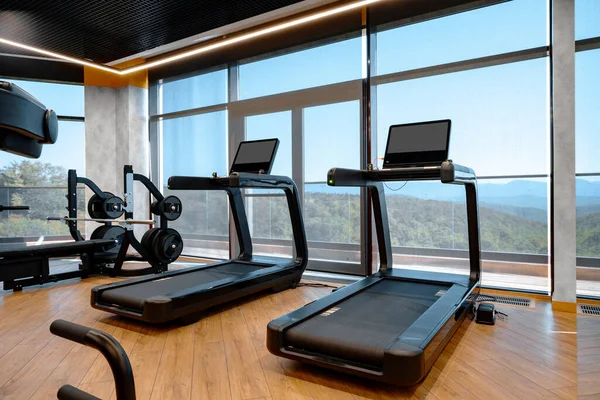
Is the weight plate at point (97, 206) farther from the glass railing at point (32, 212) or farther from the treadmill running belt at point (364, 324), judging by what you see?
the treadmill running belt at point (364, 324)

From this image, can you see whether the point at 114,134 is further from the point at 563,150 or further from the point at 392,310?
the point at 563,150

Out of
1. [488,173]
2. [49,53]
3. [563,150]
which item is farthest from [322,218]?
[49,53]

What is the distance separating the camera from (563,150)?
3621mm

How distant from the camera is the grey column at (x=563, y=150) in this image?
11.7 ft

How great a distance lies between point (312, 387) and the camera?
7.25 ft

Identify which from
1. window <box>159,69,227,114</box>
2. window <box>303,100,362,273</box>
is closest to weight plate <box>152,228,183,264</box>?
window <box>303,100,362,273</box>

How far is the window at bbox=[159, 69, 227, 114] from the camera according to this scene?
638 cm

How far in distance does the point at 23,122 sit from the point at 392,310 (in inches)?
96.9

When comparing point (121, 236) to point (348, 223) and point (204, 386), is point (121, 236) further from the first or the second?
point (204, 386)

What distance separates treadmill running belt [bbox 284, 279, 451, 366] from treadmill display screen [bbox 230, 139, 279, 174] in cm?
183

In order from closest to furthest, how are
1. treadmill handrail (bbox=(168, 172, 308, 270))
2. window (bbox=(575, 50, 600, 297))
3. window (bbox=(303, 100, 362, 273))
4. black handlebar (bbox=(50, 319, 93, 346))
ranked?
black handlebar (bbox=(50, 319, 93, 346)), window (bbox=(575, 50, 600, 297)), treadmill handrail (bbox=(168, 172, 308, 270)), window (bbox=(303, 100, 362, 273))

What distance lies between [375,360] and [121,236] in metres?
4.67

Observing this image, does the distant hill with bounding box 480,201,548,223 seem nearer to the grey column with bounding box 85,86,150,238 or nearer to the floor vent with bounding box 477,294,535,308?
the floor vent with bounding box 477,294,535,308

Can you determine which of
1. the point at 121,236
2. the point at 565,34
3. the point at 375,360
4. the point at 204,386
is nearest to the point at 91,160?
the point at 121,236
